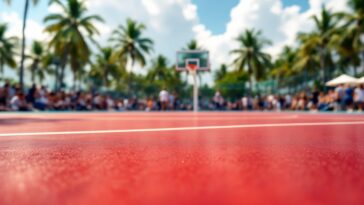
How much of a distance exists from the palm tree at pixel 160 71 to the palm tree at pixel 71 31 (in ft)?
71.7

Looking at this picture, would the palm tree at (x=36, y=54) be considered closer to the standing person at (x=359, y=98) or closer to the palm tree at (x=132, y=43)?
the palm tree at (x=132, y=43)

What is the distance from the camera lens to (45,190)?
999mm

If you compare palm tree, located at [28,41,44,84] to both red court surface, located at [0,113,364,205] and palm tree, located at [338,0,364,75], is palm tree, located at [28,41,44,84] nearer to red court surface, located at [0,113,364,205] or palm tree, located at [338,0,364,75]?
palm tree, located at [338,0,364,75]

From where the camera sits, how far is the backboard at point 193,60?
21.5 meters

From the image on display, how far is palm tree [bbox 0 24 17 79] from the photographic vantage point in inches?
1423

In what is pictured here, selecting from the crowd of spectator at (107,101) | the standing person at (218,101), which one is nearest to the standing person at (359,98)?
the crowd of spectator at (107,101)

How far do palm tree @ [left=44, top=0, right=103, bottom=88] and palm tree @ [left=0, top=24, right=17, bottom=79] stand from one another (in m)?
11.7

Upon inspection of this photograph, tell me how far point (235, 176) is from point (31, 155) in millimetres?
1232

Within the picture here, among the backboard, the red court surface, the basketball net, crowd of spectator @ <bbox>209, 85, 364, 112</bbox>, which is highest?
the backboard

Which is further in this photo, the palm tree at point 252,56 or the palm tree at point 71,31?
the palm tree at point 252,56

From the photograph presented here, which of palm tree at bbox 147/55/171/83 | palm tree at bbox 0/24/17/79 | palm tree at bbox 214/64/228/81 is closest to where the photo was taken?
palm tree at bbox 0/24/17/79

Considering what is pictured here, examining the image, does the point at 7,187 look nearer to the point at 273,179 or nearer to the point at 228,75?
the point at 273,179

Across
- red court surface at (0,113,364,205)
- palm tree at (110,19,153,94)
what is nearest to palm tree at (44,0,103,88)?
palm tree at (110,19,153,94)

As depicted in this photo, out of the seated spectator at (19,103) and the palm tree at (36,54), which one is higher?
the palm tree at (36,54)
